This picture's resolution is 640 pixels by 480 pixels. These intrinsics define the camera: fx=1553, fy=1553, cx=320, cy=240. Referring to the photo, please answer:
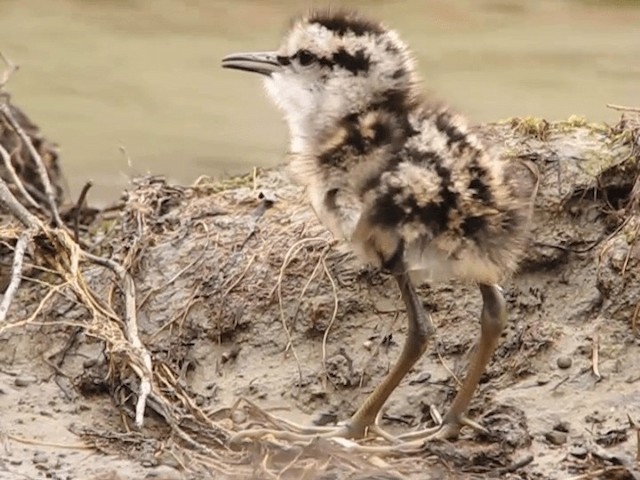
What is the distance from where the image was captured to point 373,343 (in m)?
4.61

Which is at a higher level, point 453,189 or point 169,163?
point 453,189

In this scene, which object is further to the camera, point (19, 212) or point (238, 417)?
point (19, 212)

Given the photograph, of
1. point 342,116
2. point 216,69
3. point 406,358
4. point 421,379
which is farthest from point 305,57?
point 216,69

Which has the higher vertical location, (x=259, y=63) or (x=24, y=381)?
(x=259, y=63)

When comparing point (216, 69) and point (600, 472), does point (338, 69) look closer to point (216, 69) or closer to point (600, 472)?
point (600, 472)

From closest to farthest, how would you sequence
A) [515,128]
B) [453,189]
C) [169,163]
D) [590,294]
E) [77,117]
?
[453,189]
[590,294]
[515,128]
[169,163]
[77,117]

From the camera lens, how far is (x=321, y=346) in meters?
4.64

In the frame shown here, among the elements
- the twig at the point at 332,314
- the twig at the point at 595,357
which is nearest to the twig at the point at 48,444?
the twig at the point at 332,314

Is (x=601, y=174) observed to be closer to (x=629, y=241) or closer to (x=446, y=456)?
(x=629, y=241)

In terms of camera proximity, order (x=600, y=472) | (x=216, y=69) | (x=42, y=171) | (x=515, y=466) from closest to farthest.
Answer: (x=600, y=472) < (x=515, y=466) < (x=42, y=171) < (x=216, y=69)

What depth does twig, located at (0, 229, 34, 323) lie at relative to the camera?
4.21 m

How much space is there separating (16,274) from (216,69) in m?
4.82

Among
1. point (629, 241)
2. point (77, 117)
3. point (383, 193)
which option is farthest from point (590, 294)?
point (77, 117)

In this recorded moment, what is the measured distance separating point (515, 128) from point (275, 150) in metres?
2.86
